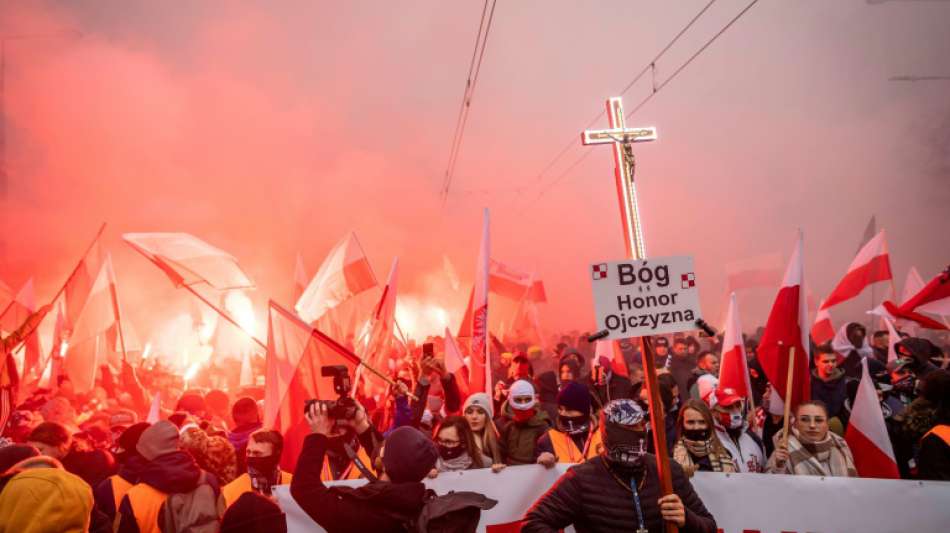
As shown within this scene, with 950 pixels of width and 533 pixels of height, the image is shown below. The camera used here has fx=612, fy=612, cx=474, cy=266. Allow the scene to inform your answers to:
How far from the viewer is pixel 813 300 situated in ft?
44.3

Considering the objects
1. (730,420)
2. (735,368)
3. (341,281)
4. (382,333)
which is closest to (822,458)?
(730,420)

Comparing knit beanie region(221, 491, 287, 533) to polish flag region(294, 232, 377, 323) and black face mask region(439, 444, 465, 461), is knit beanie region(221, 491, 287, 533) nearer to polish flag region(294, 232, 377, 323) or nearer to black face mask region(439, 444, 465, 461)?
black face mask region(439, 444, 465, 461)

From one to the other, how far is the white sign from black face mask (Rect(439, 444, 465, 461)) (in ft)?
5.28

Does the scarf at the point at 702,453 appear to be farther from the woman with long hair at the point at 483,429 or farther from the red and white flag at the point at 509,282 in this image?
the red and white flag at the point at 509,282

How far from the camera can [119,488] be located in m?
3.69

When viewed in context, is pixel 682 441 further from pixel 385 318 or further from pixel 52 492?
pixel 385 318

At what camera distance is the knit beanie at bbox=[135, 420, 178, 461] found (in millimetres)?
3367

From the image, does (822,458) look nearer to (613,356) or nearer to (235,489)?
(235,489)

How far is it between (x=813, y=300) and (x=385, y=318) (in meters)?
10.2

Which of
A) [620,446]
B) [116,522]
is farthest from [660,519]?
[116,522]

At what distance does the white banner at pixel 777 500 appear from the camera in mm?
3584

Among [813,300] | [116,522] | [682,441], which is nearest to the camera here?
[116,522]

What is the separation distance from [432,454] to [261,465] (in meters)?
1.83

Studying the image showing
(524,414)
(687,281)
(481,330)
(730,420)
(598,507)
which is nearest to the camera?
(598,507)
